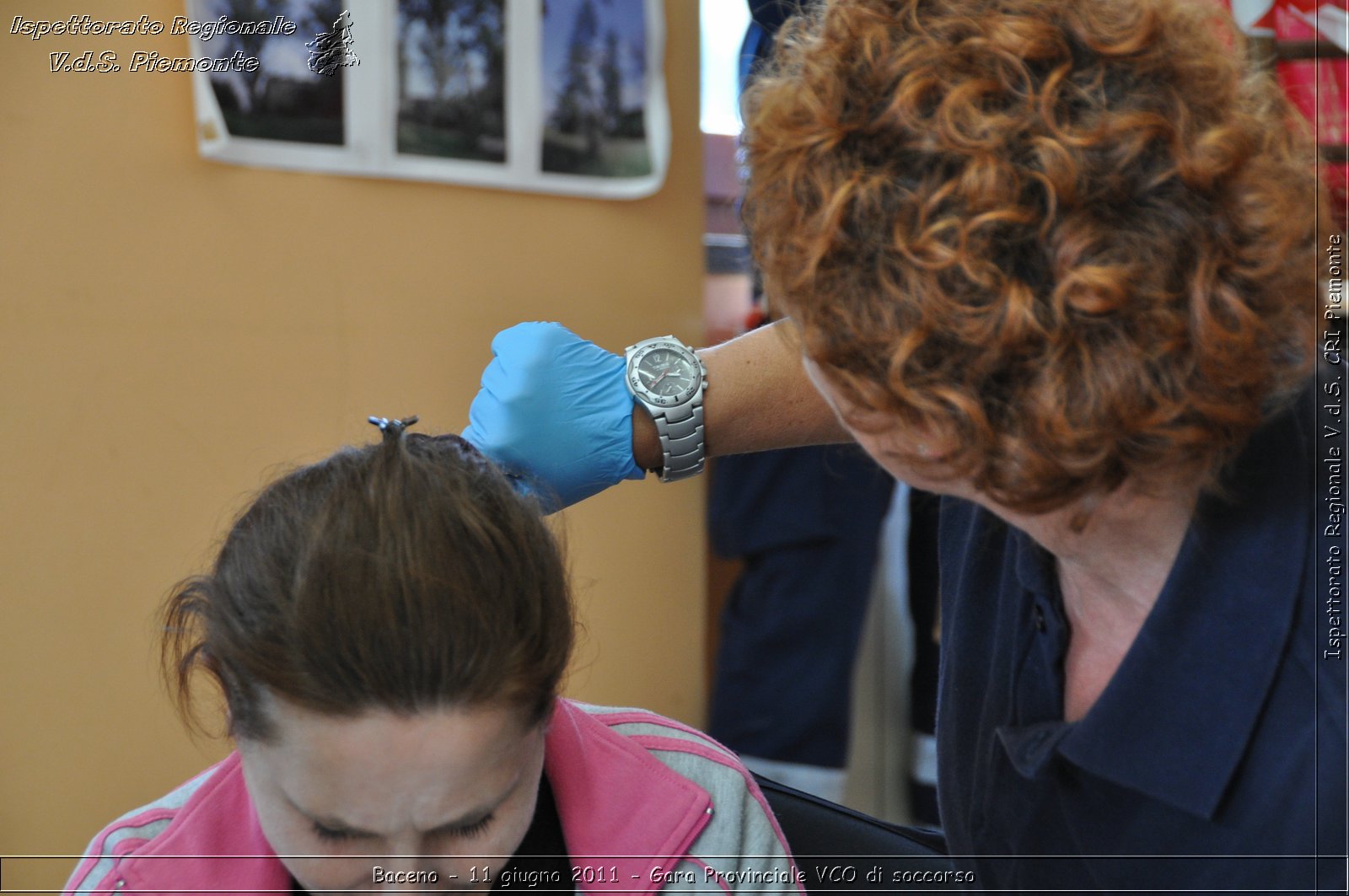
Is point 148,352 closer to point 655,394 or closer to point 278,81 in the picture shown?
point 278,81

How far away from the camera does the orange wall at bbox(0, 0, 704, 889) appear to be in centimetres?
134

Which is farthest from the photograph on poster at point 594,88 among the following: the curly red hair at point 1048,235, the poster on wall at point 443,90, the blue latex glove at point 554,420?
the curly red hair at point 1048,235

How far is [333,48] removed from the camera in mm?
1569

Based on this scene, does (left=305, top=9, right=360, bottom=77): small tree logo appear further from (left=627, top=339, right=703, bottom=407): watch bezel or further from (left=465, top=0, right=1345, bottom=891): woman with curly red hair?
(left=465, top=0, right=1345, bottom=891): woman with curly red hair

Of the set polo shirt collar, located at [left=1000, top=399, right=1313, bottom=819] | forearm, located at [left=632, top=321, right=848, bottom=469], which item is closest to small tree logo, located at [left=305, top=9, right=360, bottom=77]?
forearm, located at [left=632, top=321, right=848, bottom=469]

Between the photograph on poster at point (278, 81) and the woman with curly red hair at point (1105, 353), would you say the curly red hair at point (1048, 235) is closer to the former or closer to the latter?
the woman with curly red hair at point (1105, 353)

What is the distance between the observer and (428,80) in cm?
167

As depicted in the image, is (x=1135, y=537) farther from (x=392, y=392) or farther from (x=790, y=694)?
(x=790, y=694)

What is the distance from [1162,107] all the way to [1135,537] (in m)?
0.32

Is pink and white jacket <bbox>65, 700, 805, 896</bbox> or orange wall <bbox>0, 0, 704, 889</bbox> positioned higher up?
orange wall <bbox>0, 0, 704, 889</bbox>

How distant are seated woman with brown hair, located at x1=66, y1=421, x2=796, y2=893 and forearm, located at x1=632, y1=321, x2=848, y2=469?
24 cm

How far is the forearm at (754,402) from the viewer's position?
109 cm

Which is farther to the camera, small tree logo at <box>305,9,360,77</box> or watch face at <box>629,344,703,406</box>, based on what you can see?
small tree logo at <box>305,9,360,77</box>

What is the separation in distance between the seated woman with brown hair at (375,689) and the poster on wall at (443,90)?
809 mm
